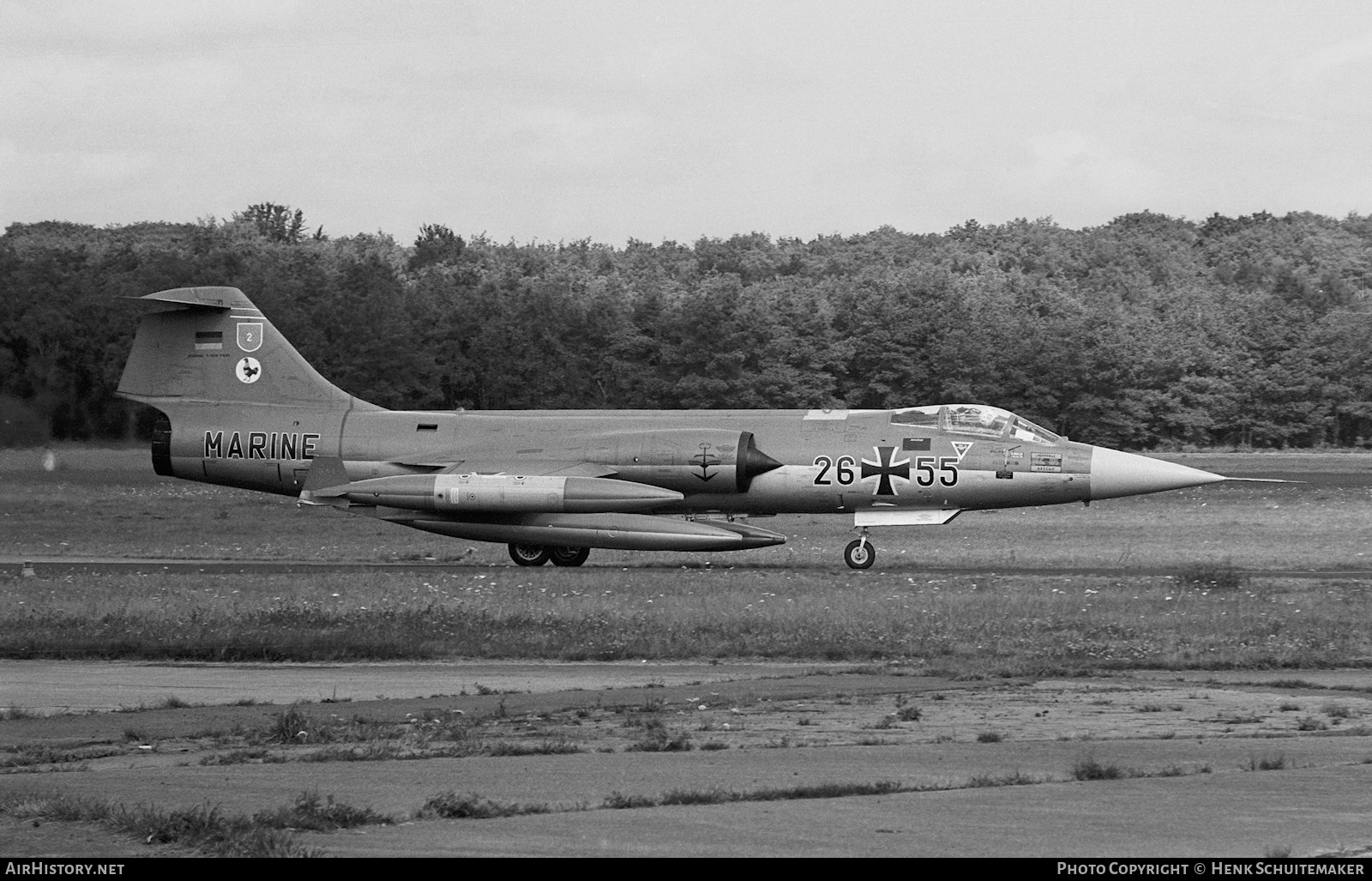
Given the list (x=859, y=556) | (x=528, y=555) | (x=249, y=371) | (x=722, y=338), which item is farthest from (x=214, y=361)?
(x=722, y=338)

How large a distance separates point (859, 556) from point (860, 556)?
1 cm

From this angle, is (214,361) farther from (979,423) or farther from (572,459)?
(979,423)

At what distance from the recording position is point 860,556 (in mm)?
24906

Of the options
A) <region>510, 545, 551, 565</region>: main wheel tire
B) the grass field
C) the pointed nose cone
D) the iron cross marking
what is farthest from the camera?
<region>510, 545, 551, 565</region>: main wheel tire

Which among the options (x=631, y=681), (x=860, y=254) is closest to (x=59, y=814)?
(x=631, y=681)

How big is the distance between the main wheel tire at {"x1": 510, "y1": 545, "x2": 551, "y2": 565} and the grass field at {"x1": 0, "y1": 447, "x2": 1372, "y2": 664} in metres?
0.45

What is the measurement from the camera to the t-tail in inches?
1046

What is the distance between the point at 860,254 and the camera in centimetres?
10025

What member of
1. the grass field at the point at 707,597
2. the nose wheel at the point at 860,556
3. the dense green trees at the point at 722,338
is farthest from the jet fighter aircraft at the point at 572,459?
the dense green trees at the point at 722,338

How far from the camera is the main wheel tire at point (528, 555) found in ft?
86.7

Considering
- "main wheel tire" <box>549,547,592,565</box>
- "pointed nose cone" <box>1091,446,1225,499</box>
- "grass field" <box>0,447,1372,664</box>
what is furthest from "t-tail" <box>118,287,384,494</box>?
"pointed nose cone" <box>1091,446,1225,499</box>

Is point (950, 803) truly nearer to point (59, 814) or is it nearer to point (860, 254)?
point (59, 814)

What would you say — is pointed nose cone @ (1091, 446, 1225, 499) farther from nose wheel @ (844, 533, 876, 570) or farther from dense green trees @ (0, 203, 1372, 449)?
dense green trees @ (0, 203, 1372, 449)
